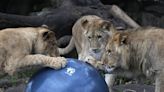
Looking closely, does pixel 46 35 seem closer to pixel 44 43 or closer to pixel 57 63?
pixel 44 43

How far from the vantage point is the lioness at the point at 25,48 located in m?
6.04

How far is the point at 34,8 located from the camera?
12328mm

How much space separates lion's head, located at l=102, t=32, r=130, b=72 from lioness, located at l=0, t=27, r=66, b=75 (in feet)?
2.09

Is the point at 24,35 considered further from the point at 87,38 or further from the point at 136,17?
the point at 136,17

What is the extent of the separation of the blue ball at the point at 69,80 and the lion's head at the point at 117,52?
448mm

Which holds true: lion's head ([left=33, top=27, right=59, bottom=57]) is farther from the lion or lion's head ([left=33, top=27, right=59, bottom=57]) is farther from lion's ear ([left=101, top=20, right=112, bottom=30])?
lion's ear ([left=101, top=20, right=112, bottom=30])

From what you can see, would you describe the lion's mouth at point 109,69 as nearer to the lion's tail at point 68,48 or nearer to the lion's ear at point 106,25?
the lion's ear at point 106,25

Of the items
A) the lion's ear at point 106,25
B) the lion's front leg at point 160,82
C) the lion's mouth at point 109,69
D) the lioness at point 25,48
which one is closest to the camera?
the lioness at point 25,48

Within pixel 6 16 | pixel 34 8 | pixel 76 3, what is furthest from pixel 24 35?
pixel 34 8

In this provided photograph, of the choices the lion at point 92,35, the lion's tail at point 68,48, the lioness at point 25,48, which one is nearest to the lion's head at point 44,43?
the lioness at point 25,48

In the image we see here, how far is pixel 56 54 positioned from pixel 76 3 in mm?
4544

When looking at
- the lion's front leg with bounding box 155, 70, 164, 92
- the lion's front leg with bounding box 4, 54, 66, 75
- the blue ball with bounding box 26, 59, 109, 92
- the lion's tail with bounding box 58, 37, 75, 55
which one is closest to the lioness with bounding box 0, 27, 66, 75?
the lion's front leg with bounding box 4, 54, 66, 75

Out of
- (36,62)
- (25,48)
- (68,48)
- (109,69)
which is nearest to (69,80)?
(36,62)

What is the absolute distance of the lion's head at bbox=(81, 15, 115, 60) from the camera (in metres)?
8.35
